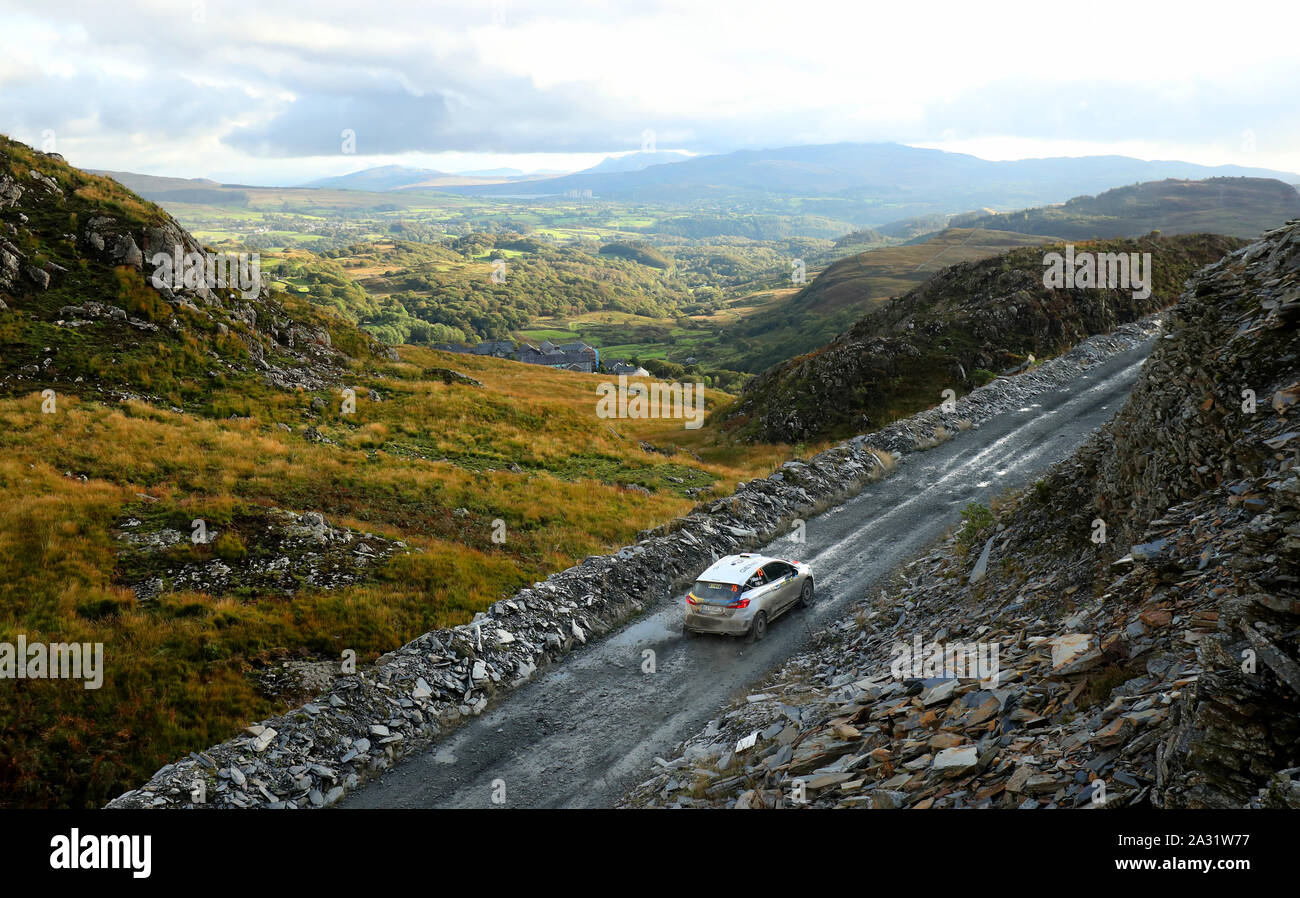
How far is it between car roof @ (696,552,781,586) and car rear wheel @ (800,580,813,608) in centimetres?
155

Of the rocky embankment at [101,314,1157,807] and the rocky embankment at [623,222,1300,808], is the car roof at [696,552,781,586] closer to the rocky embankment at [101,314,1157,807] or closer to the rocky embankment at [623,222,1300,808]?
the rocky embankment at [623,222,1300,808]

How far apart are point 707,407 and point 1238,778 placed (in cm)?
7248

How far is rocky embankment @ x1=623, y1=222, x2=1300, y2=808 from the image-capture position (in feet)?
24.6

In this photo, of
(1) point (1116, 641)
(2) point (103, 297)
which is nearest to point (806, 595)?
(1) point (1116, 641)

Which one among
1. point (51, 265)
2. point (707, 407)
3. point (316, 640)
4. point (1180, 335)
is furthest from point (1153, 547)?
point (707, 407)

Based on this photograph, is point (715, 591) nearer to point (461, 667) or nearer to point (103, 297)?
point (461, 667)

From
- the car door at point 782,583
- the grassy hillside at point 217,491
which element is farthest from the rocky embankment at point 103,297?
the car door at point 782,583

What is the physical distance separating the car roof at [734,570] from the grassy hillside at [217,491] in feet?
20.2

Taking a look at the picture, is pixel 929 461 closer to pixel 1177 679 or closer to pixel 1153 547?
pixel 1153 547

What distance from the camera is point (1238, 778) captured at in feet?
22.3

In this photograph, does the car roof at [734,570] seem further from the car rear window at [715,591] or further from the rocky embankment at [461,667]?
the rocky embankment at [461,667]

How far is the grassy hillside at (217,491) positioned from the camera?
15086 millimetres

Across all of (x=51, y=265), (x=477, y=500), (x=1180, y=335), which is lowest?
(x=477, y=500)

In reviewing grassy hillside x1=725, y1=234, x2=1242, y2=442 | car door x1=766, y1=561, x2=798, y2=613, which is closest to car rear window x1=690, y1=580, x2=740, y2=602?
car door x1=766, y1=561, x2=798, y2=613
